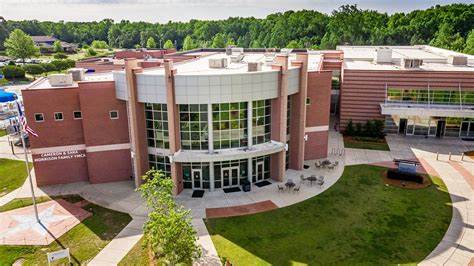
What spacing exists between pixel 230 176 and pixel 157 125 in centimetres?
774

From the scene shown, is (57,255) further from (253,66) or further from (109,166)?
(253,66)

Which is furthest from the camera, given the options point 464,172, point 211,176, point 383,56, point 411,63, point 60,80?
point 383,56

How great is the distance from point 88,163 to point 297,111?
1986cm

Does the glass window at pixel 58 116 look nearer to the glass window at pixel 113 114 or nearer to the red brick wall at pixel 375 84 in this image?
the glass window at pixel 113 114

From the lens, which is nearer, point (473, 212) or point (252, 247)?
point (252, 247)

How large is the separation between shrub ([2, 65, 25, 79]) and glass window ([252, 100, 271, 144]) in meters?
84.1

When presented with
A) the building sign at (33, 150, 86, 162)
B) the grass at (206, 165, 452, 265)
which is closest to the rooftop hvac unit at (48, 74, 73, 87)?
the building sign at (33, 150, 86, 162)

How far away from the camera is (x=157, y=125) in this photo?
30328mm

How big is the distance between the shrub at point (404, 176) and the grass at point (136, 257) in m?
23.0

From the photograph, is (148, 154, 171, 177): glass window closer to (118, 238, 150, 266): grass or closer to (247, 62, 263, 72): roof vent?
(118, 238, 150, 266): grass

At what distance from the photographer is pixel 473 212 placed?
26.7 metres

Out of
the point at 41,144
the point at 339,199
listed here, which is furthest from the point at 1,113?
the point at 339,199

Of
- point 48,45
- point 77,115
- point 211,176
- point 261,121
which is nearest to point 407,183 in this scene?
point 261,121

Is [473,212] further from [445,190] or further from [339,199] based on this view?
[339,199]
